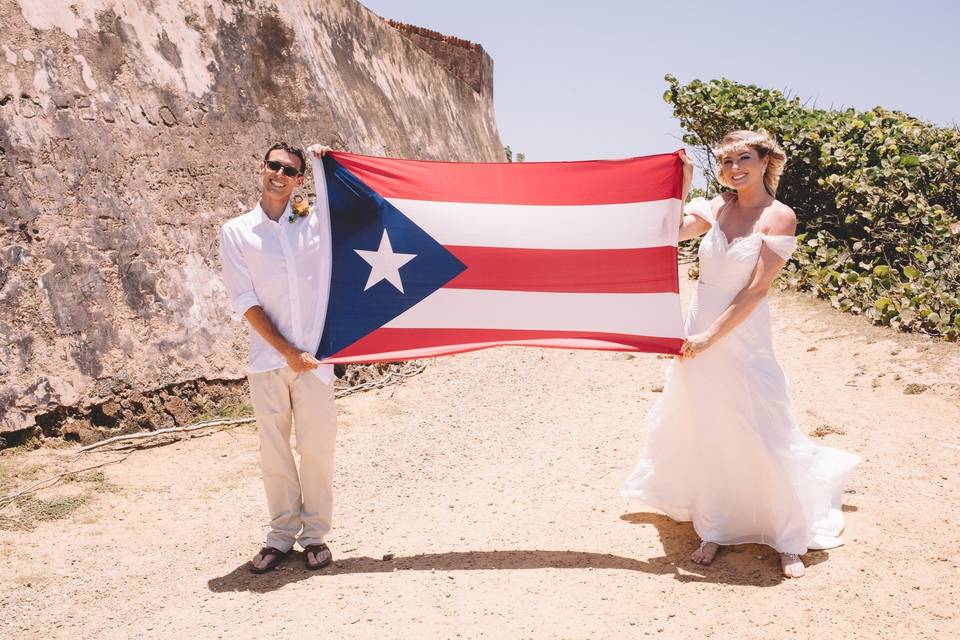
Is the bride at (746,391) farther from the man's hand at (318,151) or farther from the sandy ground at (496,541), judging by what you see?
the man's hand at (318,151)

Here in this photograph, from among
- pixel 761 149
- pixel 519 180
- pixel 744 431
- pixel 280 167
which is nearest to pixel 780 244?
pixel 761 149

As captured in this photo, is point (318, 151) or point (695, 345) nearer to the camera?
point (695, 345)

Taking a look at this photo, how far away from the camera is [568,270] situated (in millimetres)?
3811

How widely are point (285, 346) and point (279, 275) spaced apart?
0.32 m

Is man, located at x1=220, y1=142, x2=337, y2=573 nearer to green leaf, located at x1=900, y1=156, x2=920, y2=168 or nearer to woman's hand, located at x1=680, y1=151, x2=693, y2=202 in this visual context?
woman's hand, located at x1=680, y1=151, x2=693, y2=202

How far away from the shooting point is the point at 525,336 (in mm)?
3773

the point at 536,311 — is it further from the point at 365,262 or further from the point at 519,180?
the point at 365,262

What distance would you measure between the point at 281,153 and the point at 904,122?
7.76 m

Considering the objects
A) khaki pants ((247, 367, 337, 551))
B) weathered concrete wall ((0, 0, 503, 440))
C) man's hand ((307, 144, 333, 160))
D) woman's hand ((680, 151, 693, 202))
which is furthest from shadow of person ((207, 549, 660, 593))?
weathered concrete wall ((0, 0, 503, 440))

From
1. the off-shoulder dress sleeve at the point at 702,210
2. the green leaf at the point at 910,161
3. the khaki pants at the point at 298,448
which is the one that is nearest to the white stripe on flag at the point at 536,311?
the off-shoulder dress sleeve at the point at 702,210

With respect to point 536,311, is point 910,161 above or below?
above

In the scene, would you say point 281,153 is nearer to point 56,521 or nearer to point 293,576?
point 293,576

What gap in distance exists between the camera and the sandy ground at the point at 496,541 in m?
3.03

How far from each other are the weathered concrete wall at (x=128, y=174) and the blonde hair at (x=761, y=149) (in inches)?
147
